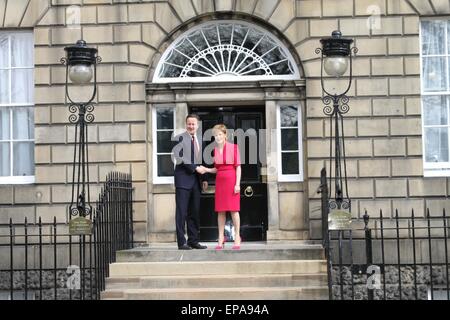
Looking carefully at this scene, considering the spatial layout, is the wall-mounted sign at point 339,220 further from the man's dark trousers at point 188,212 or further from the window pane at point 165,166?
the window pane at point 165,166

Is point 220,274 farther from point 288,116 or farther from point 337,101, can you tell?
point 288,116

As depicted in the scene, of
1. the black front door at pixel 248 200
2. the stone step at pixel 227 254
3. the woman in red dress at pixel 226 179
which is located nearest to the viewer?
the stone step at pixel 227 254

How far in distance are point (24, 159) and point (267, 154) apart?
14.1 feet

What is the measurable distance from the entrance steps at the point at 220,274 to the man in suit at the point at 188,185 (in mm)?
323

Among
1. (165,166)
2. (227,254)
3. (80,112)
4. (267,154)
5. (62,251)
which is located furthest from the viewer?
(165,166)

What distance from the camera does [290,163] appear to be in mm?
15773

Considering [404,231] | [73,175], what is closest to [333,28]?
[404,231]

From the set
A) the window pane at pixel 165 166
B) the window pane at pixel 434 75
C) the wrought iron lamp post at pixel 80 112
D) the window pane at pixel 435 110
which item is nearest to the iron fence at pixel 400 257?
the window pane at pixel 435 110

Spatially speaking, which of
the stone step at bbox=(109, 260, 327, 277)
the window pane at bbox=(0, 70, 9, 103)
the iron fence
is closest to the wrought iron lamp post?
the window pane at bbox=(0, 70, 9, 103)

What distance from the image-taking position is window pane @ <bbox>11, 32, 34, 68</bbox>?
16.0m

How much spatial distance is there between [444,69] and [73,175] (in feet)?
21.6

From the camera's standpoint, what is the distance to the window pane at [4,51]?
52.7 feet

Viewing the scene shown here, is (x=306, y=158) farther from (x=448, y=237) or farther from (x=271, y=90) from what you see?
(x=448, y=237)

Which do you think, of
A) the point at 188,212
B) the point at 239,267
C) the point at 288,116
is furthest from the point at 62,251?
the point at 288,116
